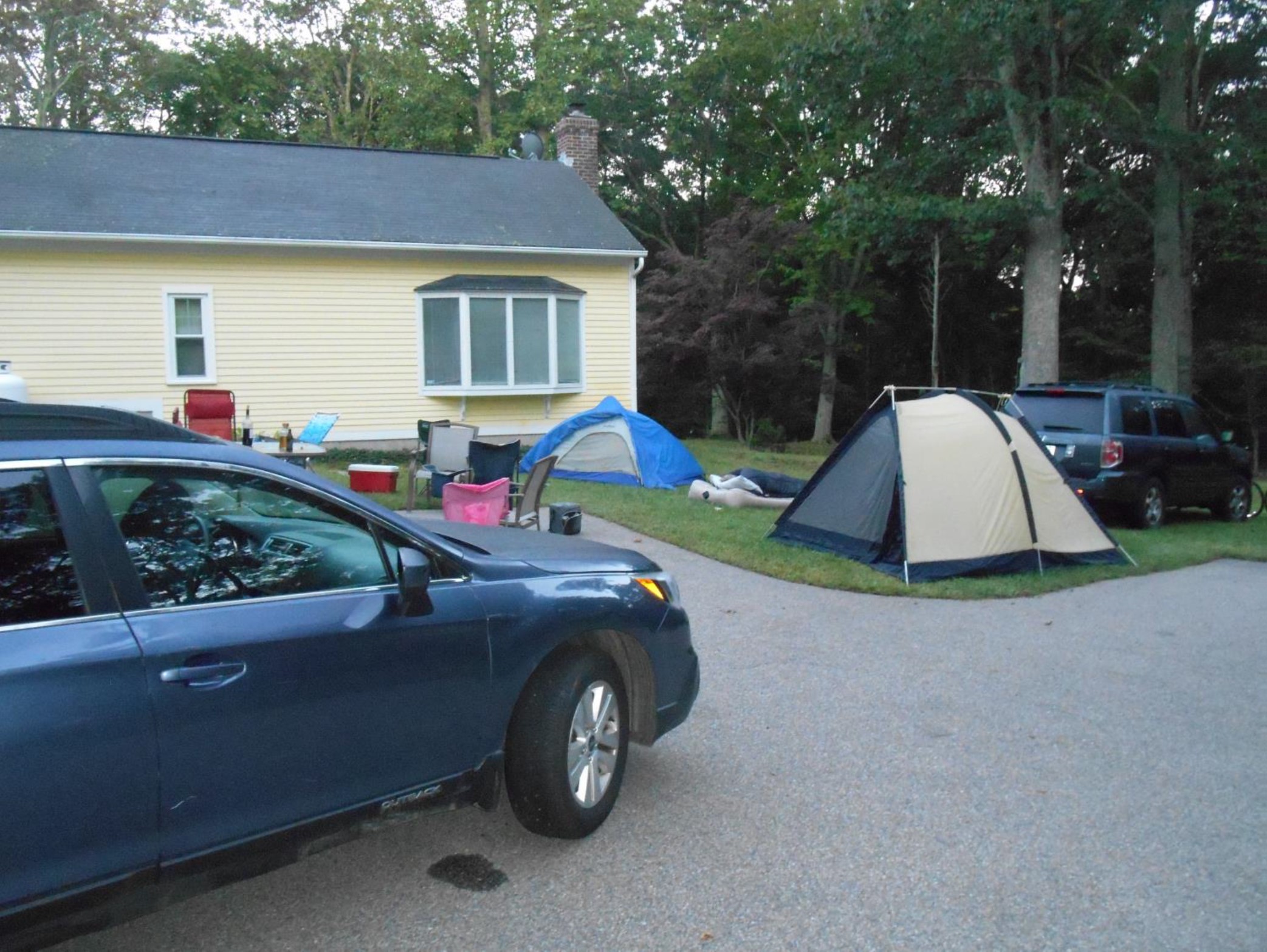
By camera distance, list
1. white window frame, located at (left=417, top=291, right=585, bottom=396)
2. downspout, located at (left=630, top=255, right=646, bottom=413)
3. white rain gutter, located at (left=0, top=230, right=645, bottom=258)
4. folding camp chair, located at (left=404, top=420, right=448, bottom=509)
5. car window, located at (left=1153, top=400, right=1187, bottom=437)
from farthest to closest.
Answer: downspout, located at (left=630, top=255, right=646, bottom=413), white window frame, located at (left=417, top=291, right=585, bottom=396), white rain gutter, located at (left=0, top=230, right=645, bottom=258), car window, located at (left=1153, top=400, right=1187, bottom=437), folding camp chair, located at (left=404, top=420, right=448, bottom=509)

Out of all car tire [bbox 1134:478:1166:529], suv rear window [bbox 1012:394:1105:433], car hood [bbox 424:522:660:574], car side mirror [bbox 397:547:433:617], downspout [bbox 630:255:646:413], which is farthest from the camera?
downspout [bbox 630:255:646:413]

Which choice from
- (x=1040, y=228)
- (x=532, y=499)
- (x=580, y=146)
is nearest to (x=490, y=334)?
(x=580, y=146)

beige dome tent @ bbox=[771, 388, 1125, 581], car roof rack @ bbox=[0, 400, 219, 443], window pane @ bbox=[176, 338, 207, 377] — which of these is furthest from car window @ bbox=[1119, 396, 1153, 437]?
window pane @ bbox=[176, 338, 207, 377]

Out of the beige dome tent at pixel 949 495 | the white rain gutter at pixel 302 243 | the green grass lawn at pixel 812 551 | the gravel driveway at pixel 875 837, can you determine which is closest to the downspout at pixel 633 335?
the white rain gutter at pixel 302 243

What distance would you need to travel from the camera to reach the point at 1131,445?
12.7 m

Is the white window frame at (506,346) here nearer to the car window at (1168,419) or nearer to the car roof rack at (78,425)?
the car window at (1168,419)

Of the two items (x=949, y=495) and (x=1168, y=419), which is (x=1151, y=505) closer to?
(x=1168, y=419)

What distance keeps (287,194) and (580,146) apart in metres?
6.41

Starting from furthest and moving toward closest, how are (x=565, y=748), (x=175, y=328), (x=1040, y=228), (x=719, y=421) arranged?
(x=719, y=421) < (x=1040, y=228) < (x=175, y=328) < (x=565, y=748)

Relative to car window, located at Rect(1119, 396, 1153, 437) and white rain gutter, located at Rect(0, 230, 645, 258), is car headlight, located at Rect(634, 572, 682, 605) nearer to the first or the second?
car window, located at Rect(1119, 396, 1153, 437)

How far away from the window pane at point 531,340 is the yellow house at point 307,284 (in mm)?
32

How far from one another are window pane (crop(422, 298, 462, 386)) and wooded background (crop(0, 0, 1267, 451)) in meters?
7.93

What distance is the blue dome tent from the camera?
49.9ft

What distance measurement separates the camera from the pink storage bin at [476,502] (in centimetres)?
987
